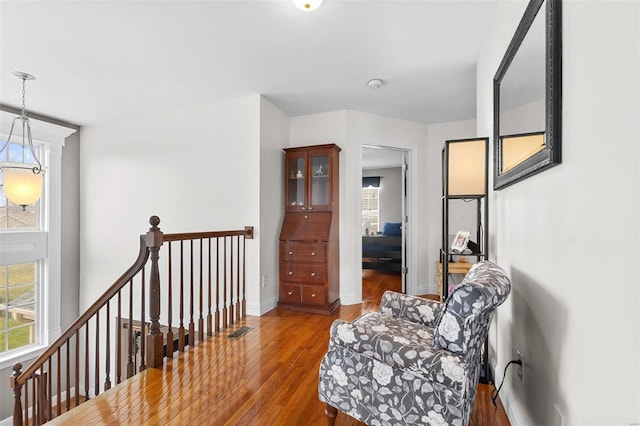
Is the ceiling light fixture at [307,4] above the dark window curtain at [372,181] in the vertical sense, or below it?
above

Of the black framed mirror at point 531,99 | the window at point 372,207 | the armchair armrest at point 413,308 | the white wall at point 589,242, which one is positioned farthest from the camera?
the window at point 372,207

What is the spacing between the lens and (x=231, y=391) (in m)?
1.94

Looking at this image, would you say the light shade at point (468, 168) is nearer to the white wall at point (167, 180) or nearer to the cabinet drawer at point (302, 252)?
the cabinet drawer at point (302, 252)

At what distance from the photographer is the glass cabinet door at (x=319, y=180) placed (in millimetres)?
3719

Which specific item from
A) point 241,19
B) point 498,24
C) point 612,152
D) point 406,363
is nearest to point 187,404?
point 406,363

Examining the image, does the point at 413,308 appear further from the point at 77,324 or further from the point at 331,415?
the point at 77,324

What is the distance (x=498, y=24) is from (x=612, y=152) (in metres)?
1.67

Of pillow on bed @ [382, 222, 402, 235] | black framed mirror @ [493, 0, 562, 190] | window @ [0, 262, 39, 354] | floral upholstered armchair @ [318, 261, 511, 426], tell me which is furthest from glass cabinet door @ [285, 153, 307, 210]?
window @ [0, 262, 39, 354]

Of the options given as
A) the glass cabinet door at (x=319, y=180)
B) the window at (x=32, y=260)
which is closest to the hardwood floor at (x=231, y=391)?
the glass cabinet door at (x=319, y=180)

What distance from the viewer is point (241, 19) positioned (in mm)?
2178

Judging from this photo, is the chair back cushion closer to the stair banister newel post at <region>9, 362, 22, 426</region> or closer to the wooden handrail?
the wooden handrail

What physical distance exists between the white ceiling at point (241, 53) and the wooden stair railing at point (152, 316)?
4.77 feet

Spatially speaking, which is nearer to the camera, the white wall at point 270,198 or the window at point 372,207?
the white wall at point 270,198

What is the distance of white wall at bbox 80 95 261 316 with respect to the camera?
3.54 metres
